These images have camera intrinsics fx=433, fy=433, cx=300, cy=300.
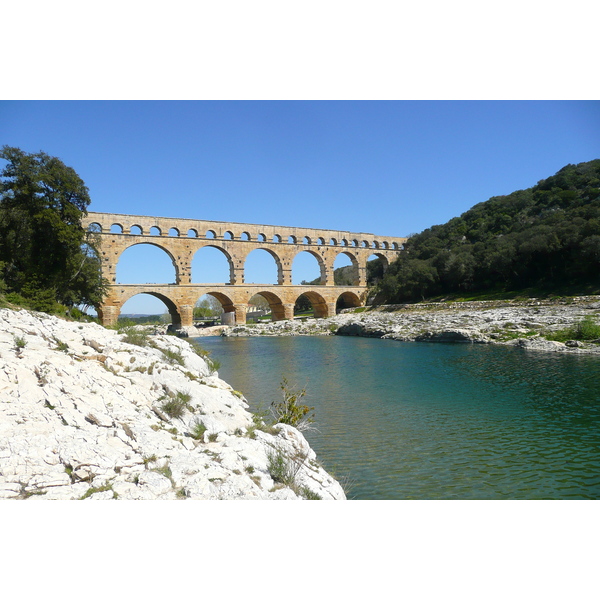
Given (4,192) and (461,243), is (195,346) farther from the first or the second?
(461,243)

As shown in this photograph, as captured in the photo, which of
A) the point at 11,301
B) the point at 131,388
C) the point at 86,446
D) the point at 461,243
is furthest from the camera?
the point at 461,243

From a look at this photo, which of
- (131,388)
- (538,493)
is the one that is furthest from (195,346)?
(538,493)

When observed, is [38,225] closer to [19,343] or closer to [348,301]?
[19,343]

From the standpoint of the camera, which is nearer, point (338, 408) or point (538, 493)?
point (538, 493)

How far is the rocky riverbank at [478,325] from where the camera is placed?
15125 millimetres

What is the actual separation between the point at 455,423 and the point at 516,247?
2374 cm

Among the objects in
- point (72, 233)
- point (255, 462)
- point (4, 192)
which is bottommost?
point (255, 462)

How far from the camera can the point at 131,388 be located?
194 inches

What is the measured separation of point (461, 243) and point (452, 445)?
32.3 m

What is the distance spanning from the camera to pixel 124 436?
3846 mm

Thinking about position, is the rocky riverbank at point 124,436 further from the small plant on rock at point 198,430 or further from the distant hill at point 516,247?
the distant hill at point 516,247

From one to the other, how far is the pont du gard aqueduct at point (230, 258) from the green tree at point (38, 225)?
11.5 metres

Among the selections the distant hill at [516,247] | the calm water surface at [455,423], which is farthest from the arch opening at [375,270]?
the calm water surface at [455,423]

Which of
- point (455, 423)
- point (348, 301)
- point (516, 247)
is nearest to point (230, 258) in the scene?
point (348, 301)
